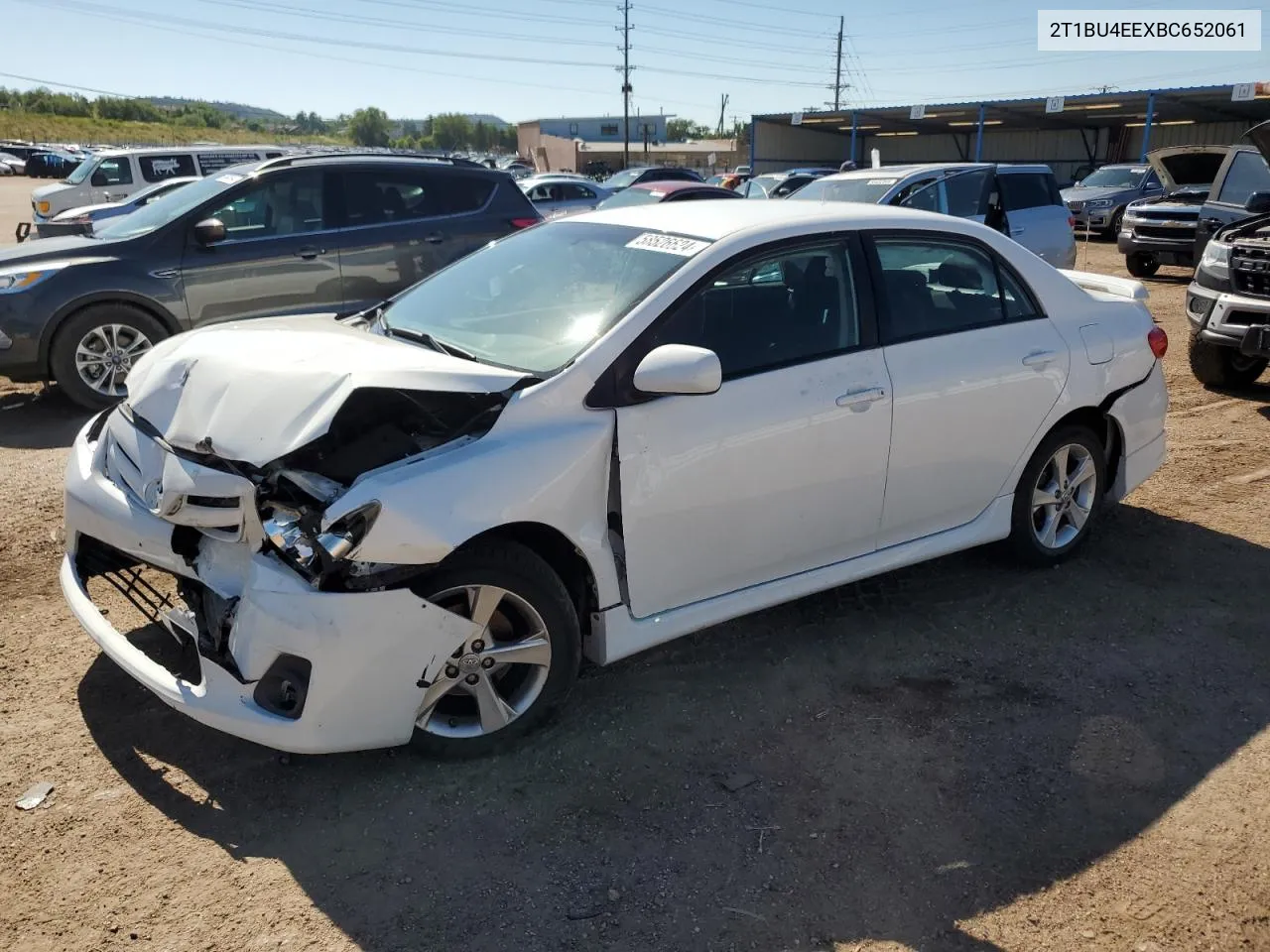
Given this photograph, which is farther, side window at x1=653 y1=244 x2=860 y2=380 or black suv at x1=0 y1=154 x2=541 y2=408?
black suv at x1=0 y1=154 x2=541 y2=408

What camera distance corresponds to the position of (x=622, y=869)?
9.01ft

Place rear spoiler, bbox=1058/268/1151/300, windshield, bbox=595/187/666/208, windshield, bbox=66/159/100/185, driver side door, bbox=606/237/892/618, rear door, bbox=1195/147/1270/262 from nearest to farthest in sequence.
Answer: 1. driver side door, bbox=606/237/892/618
2. rear spoiler, bbox=1058/268/1151/300
3. rear door, bbox=1195/147/1270/262
4. windshield, bbox=595/187/666/208
5. windshield, bbox=66/159/100/185

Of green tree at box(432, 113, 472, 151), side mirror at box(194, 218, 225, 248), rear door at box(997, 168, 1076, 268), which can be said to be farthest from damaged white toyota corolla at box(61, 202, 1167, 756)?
green tree at box(432, 113, 472, 151)

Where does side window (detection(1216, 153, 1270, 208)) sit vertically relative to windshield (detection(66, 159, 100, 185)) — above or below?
below

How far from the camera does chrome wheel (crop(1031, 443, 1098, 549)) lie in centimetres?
454

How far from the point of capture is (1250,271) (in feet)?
23.4

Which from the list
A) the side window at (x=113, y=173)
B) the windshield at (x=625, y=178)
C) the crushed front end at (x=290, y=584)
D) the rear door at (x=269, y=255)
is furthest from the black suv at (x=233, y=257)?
the windshield at (x=625, y=178)

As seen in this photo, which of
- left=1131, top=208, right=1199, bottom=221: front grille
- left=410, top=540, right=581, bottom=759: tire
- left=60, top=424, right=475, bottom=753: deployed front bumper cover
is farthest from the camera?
left=1131, top=208, right=1199, bottom=221: front grille

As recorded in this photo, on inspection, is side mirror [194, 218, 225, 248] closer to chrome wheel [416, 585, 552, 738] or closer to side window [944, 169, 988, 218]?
chrome wheel [416, 585, 552, 738]

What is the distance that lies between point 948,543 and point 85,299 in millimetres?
6202

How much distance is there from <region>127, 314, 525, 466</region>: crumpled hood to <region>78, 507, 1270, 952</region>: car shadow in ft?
3.37

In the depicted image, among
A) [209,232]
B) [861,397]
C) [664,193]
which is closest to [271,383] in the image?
[861,397]

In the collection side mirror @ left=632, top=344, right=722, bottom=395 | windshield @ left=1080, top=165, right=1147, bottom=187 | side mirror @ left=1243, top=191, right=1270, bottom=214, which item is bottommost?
side mirror @ left=632, top=344, right=722, bottom=395

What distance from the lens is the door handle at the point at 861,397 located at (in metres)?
3.67
